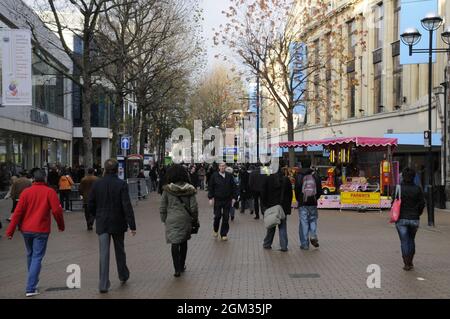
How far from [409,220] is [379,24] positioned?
99.0ft

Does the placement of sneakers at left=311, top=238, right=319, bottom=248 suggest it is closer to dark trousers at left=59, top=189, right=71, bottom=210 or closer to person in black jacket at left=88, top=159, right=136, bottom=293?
person in black jacket at left=88, top=159, right=136, bottom=293

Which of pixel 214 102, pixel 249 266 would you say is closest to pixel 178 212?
pixel 249 266

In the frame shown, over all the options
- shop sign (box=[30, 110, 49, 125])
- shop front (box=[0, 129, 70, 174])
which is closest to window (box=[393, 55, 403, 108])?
shop front (box=[0, 129, 70, 174])

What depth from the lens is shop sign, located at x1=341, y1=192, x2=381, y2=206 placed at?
22016 mm

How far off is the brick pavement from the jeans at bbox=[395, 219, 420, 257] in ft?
1.18

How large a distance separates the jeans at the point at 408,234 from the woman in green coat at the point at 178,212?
332 cm

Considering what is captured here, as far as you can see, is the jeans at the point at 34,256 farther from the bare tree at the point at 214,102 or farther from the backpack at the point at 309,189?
the bare tree at the point at 214,102

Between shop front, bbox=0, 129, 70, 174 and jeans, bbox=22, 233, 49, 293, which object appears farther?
shop front, bbox=0, 129, 70, 174

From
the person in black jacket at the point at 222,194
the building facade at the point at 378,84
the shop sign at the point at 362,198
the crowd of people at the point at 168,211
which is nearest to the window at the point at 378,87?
the building facade at the point at 378,84

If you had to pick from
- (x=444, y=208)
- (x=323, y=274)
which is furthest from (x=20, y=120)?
(x=323, y=274)

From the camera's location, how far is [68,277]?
8.96 m

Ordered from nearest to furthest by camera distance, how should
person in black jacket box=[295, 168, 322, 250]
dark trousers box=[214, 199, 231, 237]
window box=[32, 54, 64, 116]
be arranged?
1. person in black jacket box=[295, 168, 322, 250]
2. dark trousers box=[214, 199, 231, 237]
3. window box=[32, 54, 64, 116]
